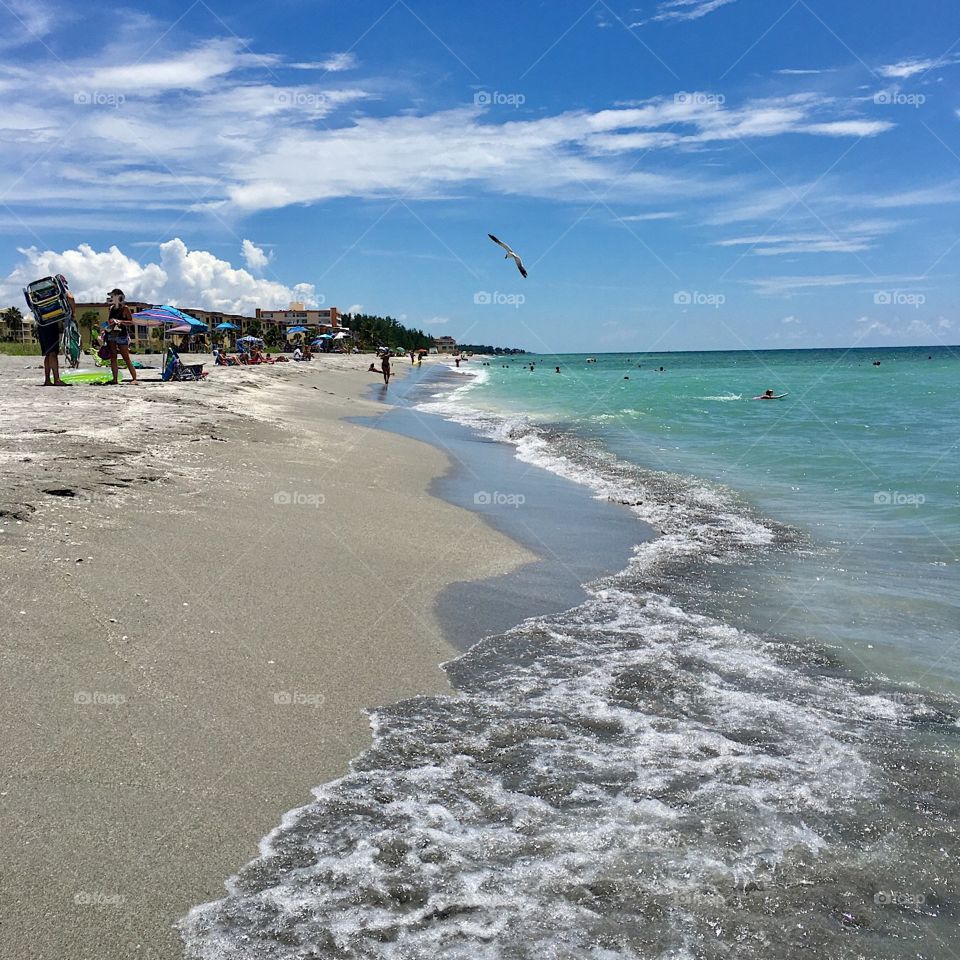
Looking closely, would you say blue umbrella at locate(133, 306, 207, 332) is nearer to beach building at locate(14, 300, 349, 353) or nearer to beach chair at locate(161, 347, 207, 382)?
beach chair at locate(161, 347, 207, 382)

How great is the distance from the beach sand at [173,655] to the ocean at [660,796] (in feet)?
0.99

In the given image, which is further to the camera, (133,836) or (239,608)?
(239,608)

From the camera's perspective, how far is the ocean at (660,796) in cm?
308

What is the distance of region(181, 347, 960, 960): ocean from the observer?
3.08 meters

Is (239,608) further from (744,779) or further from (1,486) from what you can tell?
(744,779)

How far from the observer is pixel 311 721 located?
4508mm

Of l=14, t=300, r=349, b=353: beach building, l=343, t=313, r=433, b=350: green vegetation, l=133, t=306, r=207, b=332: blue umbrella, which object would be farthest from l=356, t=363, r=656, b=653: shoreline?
l=343, t=313, r=433, b=350: green vegetation

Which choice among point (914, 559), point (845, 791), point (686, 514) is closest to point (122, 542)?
point (845, 791)

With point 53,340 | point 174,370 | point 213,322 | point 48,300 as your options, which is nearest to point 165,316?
point 174,370

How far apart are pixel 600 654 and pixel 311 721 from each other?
2472 mm

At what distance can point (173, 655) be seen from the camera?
192 inches

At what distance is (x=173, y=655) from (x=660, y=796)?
124 inches

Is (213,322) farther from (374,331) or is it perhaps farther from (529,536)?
(529,536)

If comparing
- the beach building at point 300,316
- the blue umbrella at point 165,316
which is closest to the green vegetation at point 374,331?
the beach building at point 300,316
